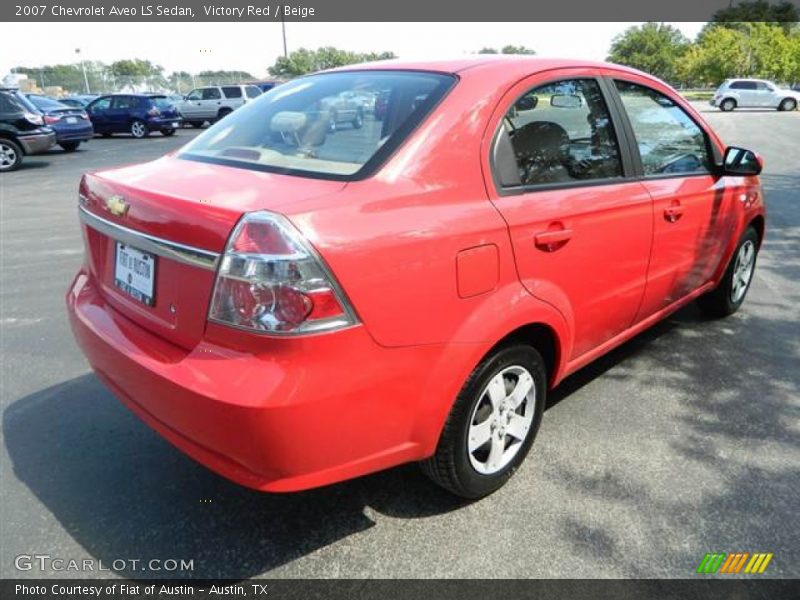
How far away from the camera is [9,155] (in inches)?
520

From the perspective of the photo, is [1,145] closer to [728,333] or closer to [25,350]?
[25,350]

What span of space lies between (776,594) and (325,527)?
1645 millimetres

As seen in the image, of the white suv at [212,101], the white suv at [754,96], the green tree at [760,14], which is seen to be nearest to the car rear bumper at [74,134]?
the white suv at [212,101]

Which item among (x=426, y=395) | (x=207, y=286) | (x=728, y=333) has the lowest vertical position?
(x=728, y=333)

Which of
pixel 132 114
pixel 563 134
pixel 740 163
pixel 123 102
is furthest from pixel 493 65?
pixel 123 102

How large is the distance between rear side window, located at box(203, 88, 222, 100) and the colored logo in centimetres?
2725

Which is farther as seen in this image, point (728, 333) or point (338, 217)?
point (728, 333)

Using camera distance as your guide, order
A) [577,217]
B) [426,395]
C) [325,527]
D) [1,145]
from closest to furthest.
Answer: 1. [426,395]
2. [325,527]
3. [577,217]
4. [1,145]

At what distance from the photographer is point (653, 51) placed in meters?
76.4

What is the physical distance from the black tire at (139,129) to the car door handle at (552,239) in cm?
2177

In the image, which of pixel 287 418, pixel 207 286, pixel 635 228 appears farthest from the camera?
pixel 635 228

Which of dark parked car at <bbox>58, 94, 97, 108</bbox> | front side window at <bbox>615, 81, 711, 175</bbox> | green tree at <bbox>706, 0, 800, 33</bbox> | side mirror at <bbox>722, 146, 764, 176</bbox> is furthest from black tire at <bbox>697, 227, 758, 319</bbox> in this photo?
green tree at <bbox>706, 0, 800, 33</bbox>

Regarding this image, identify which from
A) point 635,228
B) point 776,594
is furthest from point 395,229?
point 776,594

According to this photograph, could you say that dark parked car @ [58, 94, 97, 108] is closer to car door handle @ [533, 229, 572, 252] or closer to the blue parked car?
the blue parked car
